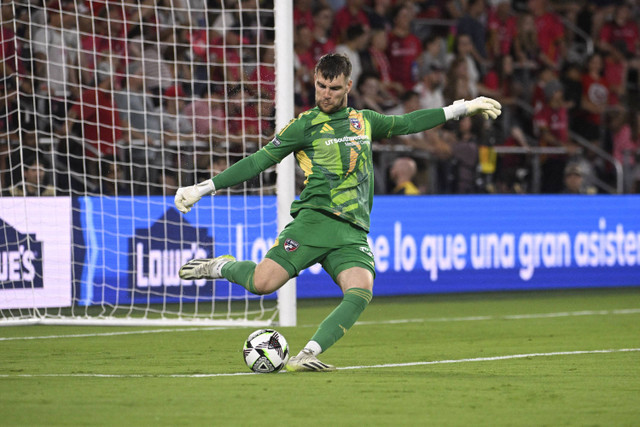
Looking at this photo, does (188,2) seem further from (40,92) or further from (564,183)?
(564,183)

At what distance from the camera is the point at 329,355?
844 cm

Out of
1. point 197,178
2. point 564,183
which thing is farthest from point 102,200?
point 564,183

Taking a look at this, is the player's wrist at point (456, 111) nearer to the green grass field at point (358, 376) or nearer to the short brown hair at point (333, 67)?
the short brown hair at point (333, 67)

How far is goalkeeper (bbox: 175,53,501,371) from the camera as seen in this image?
7207mm

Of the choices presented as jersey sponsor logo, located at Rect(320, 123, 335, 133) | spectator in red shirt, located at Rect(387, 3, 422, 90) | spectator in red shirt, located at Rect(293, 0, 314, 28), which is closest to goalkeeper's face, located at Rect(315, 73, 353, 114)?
jersey sponsor logo, located at Rect(320, 123, 335, 133)

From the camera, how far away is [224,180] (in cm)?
722

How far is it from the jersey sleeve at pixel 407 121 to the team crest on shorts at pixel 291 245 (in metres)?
0.90

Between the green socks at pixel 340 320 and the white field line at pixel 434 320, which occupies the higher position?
the green socks at pixel 340 320

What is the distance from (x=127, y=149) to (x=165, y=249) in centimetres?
119

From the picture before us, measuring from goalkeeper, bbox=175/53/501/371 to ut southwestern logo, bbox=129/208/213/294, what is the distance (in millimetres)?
4976

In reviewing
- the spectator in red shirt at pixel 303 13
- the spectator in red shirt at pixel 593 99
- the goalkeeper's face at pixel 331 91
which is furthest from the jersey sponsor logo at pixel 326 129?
the spectator in red shirt at pixel 593 99

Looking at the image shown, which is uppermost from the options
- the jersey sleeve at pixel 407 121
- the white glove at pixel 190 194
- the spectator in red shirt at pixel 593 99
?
the spectator in red shirt at pixel 593 99

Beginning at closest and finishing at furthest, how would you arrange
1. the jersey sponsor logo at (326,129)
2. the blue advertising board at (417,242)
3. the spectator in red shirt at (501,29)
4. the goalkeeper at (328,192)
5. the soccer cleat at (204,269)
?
the goalkeeper at (328,192) < the jersey sponsor logo at (326,129) < the soccer cleat at (204,269) < the blue advertising board at (417,242) < the spectator in red shirt at (501,29)

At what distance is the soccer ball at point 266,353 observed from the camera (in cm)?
711
